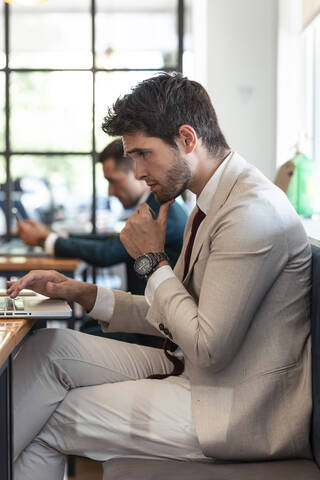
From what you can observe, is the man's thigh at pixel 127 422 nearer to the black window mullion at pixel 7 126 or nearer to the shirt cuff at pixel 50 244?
the shirt cuff at pixel 50 244

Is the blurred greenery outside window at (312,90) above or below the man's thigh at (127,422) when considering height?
above

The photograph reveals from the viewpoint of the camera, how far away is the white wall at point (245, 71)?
12.0 ft

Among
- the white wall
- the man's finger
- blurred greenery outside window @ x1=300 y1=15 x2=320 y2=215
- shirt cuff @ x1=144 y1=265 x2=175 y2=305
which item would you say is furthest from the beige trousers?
the white wall

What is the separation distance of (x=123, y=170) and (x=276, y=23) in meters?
1.18

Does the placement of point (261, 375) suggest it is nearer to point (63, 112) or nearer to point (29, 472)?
point (29, 472)

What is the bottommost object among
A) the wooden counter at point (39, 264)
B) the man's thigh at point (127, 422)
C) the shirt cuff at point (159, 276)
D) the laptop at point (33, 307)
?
the man's thigh at point (127, 422)

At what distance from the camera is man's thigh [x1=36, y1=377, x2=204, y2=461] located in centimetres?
150

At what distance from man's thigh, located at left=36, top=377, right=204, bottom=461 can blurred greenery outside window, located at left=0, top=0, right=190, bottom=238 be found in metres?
2.64

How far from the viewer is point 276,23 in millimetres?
3658

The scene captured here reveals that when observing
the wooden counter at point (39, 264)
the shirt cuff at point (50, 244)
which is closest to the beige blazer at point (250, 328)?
the wooden counter at point (39, 264)

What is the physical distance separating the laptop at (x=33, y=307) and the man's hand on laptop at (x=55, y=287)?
0.08 feet

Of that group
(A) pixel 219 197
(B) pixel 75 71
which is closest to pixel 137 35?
(B) pixel 75 71

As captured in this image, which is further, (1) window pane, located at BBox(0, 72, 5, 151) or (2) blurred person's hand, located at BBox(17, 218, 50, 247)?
(1) window pane, located at BBox(0, 72, 5, 151)

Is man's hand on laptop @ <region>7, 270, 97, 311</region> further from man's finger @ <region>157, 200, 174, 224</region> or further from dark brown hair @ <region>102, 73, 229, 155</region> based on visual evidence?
dark brown hair @ <region>102, 73, 229, 155</region>
